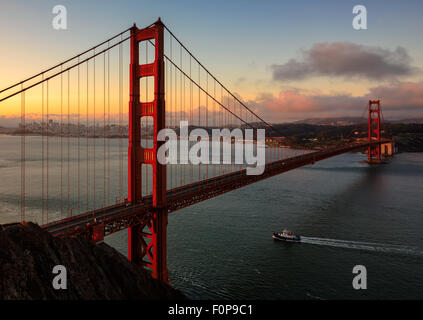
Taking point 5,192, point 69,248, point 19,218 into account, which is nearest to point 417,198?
point 69,248

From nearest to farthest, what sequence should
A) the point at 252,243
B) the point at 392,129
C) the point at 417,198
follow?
the point at 252,243 < the point at 417,198 < the point at 392,129

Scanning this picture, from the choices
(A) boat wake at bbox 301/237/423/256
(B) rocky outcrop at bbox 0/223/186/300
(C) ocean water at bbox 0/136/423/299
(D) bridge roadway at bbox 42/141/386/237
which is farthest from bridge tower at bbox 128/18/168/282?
(A) boat wake at bbox 301/237/423/256

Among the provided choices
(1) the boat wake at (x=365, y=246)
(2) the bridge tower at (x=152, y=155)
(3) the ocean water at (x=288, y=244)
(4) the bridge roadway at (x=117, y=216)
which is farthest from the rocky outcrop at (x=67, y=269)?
(1) the boat wake at (x=365, y=246)

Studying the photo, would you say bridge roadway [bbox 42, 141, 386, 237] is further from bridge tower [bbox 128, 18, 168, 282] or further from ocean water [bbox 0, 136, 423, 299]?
ocean water [bbox 0, 136, 423, 299]

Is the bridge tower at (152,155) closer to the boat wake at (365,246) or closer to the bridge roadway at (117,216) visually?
the bridge roadway at (117,216)


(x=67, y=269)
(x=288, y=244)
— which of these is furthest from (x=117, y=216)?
(x=288, y=244)

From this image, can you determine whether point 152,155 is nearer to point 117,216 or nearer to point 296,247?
point 117,216
